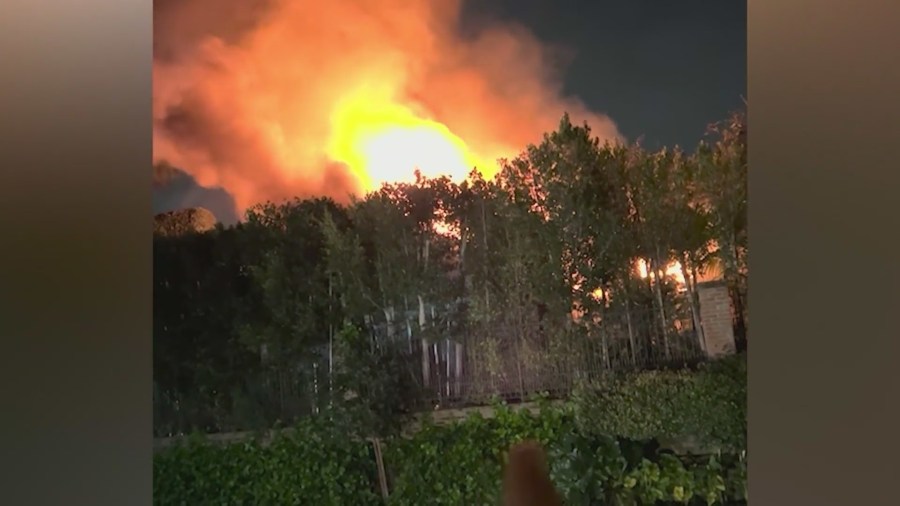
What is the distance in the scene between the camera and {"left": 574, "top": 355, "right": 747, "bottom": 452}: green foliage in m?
1.62

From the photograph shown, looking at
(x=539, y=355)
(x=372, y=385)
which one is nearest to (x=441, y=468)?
(x=372, y=385)

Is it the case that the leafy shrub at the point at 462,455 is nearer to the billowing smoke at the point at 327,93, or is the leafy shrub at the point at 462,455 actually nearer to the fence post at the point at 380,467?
the fence post at the point at 380,467

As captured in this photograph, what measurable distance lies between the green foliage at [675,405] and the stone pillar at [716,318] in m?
0.03

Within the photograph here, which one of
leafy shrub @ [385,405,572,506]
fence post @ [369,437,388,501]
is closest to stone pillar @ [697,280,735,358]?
leafy shrub @ [385,405,572,506]

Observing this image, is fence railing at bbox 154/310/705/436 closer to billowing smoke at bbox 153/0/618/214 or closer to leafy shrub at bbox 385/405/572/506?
leafy shrub at bbox 385/405/572/506

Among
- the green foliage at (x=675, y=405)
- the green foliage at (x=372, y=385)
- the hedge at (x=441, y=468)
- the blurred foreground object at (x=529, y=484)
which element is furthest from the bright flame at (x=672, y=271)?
the blurred foreground object at (x=529, y=484)

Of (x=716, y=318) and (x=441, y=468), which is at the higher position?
(x=716, y=318)

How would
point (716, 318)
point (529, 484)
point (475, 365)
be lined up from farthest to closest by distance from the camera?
point (475, 365) → point (716, 318) → point (529, 484)

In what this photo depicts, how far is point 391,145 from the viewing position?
1.78m

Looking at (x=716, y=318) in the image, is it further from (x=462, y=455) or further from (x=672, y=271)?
(x=462, y=455)

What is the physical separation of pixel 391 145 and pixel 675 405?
0.87 meters

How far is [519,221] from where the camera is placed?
1742 millimetres

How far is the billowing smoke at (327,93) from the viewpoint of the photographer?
68.7 inches

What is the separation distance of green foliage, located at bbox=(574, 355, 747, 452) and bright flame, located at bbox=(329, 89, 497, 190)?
0.57m
